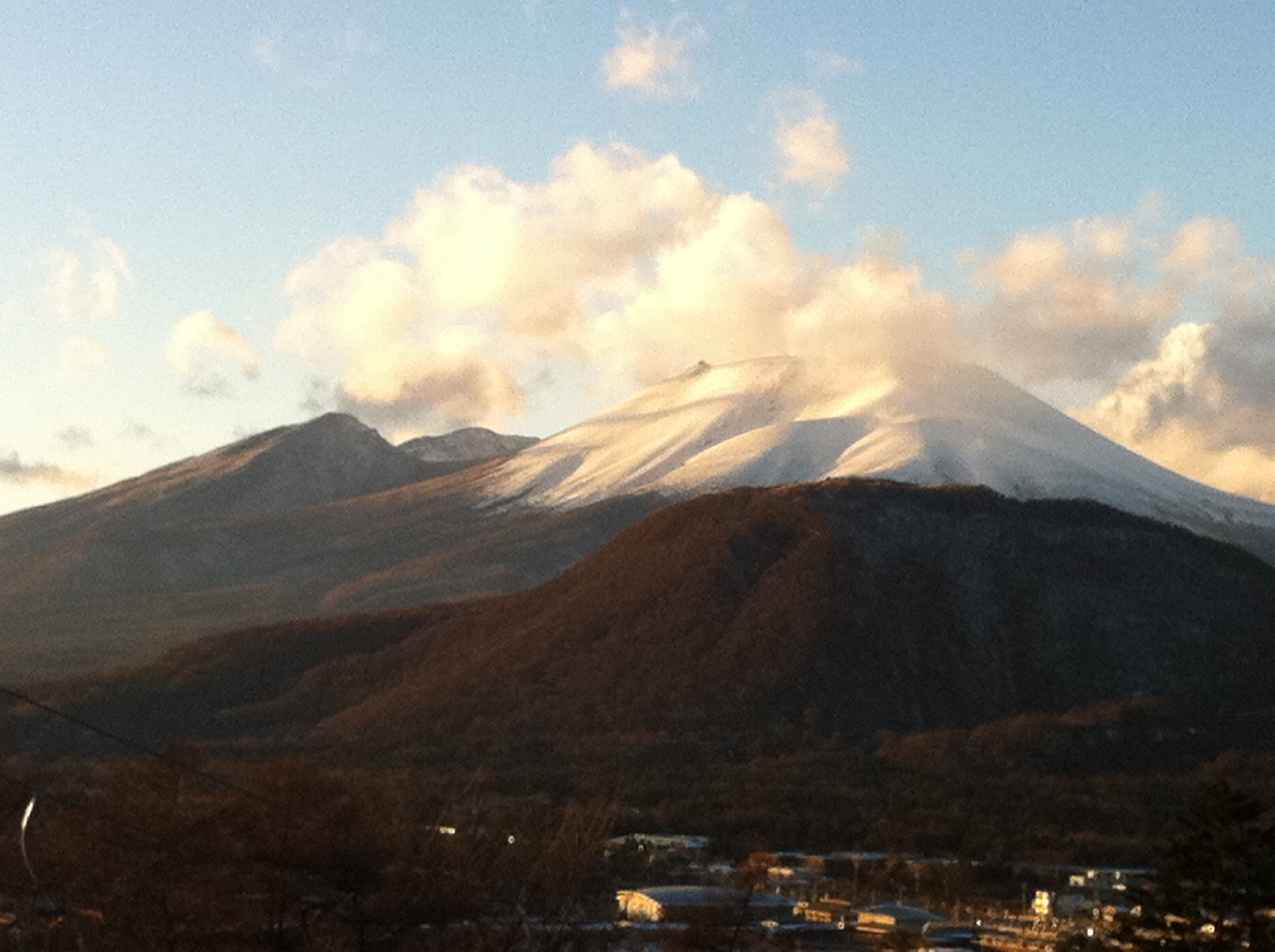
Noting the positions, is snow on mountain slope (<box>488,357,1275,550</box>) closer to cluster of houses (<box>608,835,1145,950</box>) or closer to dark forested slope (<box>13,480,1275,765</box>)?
dark forested slope (<box>13,480,1275,765</box>)

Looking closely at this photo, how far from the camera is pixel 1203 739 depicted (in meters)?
89.0

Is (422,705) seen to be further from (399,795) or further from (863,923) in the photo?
(863,923)

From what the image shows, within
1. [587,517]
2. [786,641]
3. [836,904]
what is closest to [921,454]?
[587,517]

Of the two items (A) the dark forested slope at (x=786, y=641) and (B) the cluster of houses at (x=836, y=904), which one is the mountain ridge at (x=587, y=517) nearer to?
(A) the dark forested slope at (x=786, y=641)

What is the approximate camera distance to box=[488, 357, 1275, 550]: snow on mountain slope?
496 ft

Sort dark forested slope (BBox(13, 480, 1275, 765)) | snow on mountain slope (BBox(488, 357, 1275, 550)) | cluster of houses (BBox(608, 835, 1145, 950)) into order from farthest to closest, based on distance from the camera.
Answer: snow on mountain slope (BBox(488, 357, 1275, 550)) → dark forested slope (BBox(13, 480, 1275, 765)) → cluster of houses (BBox(608, 835, 1145, 950))

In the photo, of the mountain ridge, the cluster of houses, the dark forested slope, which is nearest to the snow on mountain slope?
the mountain ridge

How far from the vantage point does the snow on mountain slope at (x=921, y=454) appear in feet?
496

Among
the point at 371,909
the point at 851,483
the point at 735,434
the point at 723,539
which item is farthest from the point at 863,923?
the point at 735,434

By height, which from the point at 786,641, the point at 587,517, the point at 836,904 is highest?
the point at 587,517

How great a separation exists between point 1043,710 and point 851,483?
27.5 metres

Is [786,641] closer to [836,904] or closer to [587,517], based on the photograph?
[836,904]

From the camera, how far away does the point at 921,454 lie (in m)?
154

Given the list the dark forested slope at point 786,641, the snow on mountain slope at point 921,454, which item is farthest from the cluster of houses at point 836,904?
the snow on mountain slope at point 921,454
